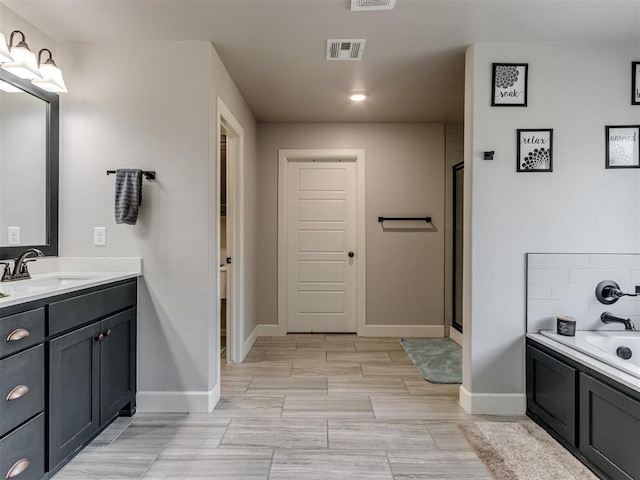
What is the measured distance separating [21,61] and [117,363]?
5.90 feet

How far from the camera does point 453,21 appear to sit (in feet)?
7.34

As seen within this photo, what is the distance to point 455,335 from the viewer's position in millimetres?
4160

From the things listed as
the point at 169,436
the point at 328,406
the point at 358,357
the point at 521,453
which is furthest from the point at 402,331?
the point at 169,436

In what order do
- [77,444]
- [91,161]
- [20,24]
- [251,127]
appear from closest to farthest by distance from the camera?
[77,444]
[20,24]
[91,161]
[251,127]

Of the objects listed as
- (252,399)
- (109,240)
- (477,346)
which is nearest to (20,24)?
(109,240)

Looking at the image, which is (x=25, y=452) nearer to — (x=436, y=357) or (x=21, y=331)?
(x=21, y=331)

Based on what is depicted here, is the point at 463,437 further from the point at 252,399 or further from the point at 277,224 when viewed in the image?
the point at 277,224

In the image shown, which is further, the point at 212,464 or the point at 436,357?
the point at 436,357

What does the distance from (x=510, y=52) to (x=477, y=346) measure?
199 cm

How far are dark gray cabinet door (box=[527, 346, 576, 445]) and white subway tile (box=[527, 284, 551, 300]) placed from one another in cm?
34

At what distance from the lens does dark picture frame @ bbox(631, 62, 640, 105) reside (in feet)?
8.23

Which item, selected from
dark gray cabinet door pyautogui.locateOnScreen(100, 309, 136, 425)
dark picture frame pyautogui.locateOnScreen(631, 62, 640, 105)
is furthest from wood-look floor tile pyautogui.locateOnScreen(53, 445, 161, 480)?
dark picture frame pyautogui.locateOnScreen(631, 62, 640, 105)

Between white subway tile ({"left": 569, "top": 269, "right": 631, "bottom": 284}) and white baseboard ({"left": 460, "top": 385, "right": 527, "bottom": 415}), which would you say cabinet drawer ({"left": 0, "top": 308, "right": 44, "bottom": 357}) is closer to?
white baseboard ({"left": 460, "top": 385, "right": 527, "bottom": 415})

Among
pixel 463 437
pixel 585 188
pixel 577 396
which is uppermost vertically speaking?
pixel 585 188
